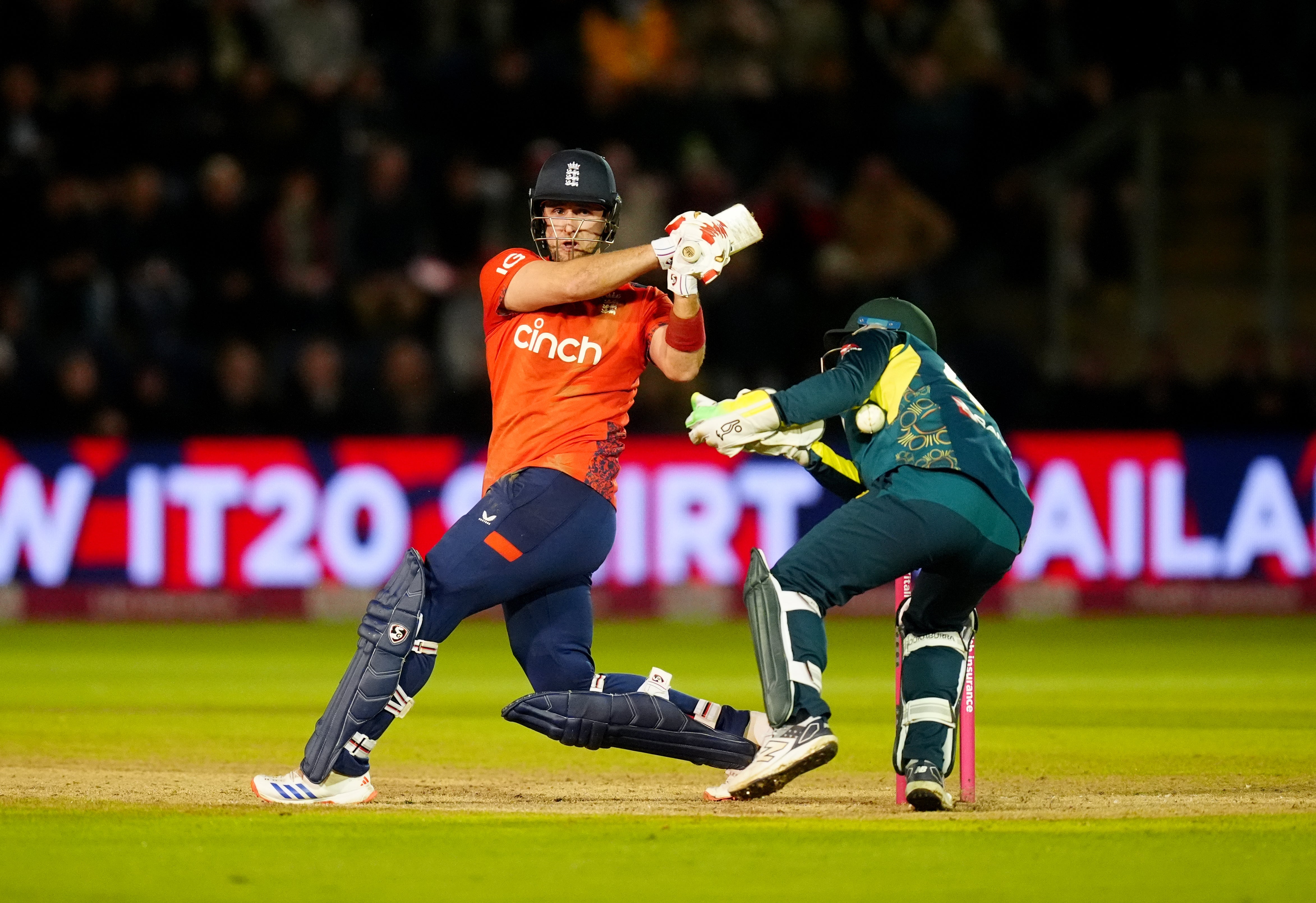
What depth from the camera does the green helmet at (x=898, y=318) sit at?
23.0ft

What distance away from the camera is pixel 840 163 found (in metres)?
18.3

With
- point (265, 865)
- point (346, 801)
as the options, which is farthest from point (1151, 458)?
point (265, 865)

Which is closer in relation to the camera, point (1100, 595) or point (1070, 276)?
point (1100, 595)

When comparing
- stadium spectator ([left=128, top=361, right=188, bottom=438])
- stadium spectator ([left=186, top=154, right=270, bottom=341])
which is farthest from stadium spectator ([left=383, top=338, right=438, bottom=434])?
stadium spectator ([left=128, top=361, right=188, bottom=438])

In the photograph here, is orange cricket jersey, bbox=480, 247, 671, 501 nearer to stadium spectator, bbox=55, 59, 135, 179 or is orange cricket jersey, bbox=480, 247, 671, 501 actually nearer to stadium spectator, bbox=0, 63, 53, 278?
stadium spectator, bbox=0, 63, 53, 278

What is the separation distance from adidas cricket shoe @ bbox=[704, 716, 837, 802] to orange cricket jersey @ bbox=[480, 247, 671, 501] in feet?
3.43

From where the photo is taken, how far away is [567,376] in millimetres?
6816

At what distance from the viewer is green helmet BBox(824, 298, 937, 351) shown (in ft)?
23.0

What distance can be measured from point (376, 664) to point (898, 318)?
84.5 inches

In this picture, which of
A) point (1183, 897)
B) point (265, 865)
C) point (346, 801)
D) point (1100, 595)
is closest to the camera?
point (1183, 897)

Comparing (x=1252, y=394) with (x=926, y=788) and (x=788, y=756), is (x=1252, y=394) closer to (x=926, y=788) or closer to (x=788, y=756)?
(x=926, y=788)

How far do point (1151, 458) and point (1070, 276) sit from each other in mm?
3393

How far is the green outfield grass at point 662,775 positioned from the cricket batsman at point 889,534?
0.94 feet

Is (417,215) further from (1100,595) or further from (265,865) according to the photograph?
(265,865)
